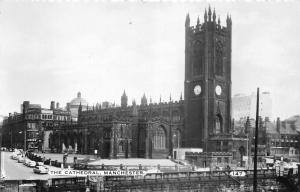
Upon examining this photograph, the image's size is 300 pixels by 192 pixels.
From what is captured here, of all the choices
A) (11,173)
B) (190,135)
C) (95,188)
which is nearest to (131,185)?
(95,188)

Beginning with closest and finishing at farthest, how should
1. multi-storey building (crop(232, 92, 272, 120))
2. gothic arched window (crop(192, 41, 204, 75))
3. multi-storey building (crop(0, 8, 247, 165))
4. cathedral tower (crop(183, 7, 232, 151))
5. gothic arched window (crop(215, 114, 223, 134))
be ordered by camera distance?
multi-storey building (crop(0, 8, 247, 165))
cathedral tower (crop(183, 7, 232, 151))
gothic arched window (crop(215, 114, 223, 134))
gothic arched window (crop(192, 41, 204, 75))
multi-storey building (crop(232, 92, 272, 120))

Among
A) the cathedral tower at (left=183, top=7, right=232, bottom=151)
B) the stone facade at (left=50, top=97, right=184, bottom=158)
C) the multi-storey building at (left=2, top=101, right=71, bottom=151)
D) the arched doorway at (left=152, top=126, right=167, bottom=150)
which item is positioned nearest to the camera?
the stone facade at (left=50, top=97, right=184, bottom=158)

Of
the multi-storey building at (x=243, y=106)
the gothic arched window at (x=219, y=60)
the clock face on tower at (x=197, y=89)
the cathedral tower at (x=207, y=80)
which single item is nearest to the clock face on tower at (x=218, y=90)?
the cathedral tower at (x=207, y=80)

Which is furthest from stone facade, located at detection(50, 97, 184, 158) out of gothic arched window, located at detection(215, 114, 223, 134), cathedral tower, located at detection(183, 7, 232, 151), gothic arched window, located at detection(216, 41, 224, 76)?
gothic arched window, located at detection(216, 41, 224, 76)

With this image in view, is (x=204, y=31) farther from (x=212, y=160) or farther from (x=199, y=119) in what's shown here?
(x=212, y=160)

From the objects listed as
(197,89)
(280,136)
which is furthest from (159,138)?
(280,136)

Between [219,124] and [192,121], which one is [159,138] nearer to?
[192,121]

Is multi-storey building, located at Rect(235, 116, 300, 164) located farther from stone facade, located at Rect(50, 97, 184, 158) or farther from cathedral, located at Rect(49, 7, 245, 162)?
stone facade, located at Rect(50, 97, 184, 158)

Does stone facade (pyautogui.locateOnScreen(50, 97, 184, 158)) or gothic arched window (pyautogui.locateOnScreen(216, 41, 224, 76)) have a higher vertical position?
gothic arched window (pyautogui.locateOnScreen(216, 41, 224, 76))
